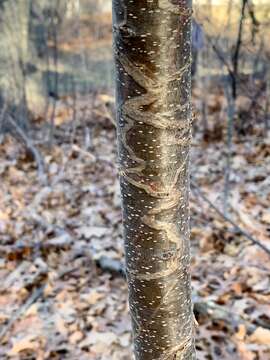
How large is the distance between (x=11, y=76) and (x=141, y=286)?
6.19 metres

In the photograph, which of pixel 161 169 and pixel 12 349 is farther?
pixel 12 349

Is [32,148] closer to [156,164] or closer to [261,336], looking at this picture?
[261,336]

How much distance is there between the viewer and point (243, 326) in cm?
247

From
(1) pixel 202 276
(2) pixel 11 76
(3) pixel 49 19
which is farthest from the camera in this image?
(2) pixel 11 76

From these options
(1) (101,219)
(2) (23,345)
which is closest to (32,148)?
(1) (101,219)

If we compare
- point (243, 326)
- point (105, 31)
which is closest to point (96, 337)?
point (243, 326)

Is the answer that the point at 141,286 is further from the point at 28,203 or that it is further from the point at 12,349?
the point at 28,203

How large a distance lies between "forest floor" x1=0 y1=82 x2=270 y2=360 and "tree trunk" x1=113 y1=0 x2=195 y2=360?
4.06 ft

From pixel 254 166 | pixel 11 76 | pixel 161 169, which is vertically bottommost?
pixel 254 166

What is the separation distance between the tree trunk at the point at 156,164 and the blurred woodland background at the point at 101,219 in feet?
1.68

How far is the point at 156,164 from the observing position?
1.02 m

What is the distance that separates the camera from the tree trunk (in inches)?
36.1

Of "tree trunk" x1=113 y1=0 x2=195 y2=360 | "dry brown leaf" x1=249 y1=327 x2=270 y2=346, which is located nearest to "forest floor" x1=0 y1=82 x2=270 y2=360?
"dry brown leaf" x1=249 y1=327 x2=270 y2=346

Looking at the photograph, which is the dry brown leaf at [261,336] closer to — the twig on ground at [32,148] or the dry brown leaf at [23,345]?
the dry brown leaf at [23,345]
